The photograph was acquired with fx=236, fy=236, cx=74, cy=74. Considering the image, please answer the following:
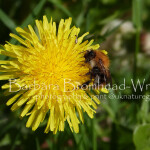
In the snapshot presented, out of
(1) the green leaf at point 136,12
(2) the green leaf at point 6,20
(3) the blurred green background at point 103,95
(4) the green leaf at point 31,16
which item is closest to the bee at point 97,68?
(3) the blurred green background at point 103,95

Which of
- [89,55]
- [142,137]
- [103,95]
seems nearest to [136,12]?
[103,95]

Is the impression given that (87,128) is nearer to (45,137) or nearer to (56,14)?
(45,137)

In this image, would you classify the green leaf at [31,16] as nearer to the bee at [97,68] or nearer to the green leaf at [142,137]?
the bee at [97,68]

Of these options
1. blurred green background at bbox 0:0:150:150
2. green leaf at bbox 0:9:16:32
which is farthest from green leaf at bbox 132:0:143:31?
green leaf at bbox 0:9:16:32

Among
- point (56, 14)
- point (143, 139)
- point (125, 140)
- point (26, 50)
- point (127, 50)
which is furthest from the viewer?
point (127, 50)

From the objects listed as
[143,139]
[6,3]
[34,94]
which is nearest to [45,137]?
[34,94]
